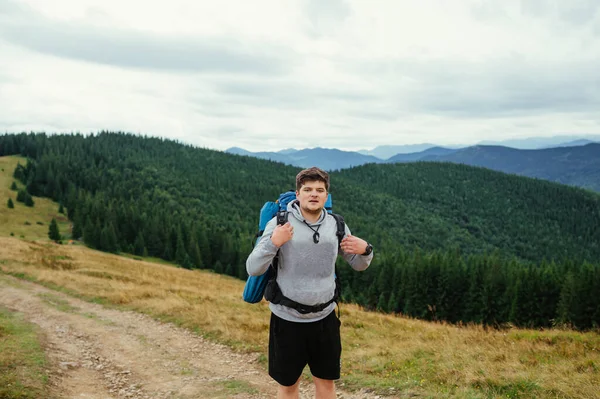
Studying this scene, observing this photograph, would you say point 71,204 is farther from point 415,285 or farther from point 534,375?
point 534,375

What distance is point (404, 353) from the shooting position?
10.4m

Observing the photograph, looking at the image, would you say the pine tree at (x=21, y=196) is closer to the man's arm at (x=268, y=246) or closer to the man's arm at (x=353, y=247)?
the man's arm at (x=268, y=246)

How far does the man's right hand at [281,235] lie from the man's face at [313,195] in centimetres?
36

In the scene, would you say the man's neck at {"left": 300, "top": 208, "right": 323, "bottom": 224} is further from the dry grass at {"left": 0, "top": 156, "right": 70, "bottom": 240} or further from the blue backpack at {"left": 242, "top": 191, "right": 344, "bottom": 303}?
the dry grass at {"left": 0, "top": 156, "right": 70, "bottom": 240}

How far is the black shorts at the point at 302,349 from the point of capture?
492cm

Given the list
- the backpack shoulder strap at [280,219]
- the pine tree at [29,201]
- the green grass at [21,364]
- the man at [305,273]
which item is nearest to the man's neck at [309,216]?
the man at [305,273]

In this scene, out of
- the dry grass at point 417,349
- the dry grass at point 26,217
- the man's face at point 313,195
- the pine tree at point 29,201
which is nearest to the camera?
the man's face at point 313,195

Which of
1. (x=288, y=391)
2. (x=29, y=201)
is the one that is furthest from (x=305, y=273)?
(x=29, y=201)

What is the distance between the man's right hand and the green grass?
20.7ft

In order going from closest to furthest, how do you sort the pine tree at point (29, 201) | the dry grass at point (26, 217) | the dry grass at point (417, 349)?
the dry grass at point (417, 349), the dry grass at point (26, 217), the pine tree at point (29, 201)

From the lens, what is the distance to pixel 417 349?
A: 1056cm

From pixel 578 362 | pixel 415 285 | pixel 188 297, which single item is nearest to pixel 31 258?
pixel 188 297

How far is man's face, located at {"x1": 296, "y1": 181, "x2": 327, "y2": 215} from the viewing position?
184 inches

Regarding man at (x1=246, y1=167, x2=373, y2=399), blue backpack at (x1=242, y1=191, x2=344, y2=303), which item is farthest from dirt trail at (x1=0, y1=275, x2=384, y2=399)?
blue backpack at (x1=242, y1=191, x2=344, y2=303)
